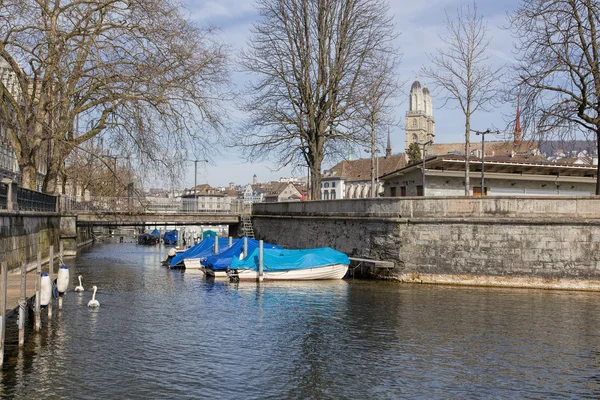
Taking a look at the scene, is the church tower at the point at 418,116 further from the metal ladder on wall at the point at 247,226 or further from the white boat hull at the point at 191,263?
the white boat hull at the point at 191,263

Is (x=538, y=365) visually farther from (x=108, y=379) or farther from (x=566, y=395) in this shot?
(x=108, y=379)

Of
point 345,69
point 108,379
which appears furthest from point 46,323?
point 345,69

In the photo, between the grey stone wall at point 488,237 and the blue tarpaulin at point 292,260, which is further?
the blue tarpaulin at point 292,260

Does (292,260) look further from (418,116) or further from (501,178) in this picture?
(418,116)

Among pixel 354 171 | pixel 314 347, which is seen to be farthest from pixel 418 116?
pixel 314 347

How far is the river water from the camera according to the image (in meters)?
13.8

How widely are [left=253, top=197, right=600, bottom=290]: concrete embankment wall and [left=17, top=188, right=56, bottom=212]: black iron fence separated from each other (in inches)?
655

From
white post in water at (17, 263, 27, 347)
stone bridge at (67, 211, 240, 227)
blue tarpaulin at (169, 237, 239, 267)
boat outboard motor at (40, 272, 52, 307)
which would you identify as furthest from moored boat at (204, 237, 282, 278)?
white post in water at (17, 263, 27, 347)

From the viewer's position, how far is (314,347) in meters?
17.5

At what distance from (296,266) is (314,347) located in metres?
14.9

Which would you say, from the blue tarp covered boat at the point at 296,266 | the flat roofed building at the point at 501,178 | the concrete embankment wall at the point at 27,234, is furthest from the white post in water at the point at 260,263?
the flat roofed building at the point at 501,178

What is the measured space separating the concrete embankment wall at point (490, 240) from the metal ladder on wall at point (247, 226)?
22.1 meters

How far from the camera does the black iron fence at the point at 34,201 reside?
88.8 ft

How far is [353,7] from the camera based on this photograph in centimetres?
4384
